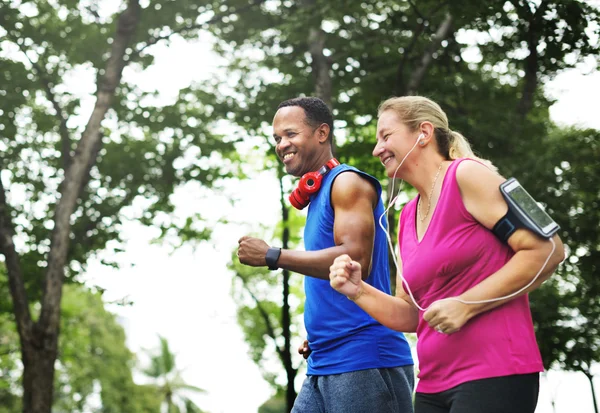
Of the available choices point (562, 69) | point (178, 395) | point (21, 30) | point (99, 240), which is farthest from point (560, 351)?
point (178, 395)

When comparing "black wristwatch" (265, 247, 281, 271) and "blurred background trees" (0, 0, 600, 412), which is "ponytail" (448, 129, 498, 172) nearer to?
"black wristwatch" (265, 247, 281, 271)

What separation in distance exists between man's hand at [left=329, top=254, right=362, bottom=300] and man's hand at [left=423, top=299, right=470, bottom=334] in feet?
1.06

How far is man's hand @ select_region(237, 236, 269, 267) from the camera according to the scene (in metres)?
3.54

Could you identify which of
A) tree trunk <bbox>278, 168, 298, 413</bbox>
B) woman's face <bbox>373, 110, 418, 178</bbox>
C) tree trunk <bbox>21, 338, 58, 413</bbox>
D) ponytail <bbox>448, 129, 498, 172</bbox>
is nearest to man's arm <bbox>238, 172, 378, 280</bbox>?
woman's face <bbox>373, 110, 418, 178</bbox>

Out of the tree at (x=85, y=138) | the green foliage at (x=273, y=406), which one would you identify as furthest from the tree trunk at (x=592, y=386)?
the green foliage at (x=273, y=406)

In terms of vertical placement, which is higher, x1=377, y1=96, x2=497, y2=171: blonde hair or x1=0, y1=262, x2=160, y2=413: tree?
x1=0, y1=262, x2=160, y2=413: tree

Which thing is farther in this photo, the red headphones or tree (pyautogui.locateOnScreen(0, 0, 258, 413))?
tree (pyautogui.locateOnScreen(0, 0, 258, 413))

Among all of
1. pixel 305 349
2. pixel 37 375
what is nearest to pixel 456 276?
pixel 305 349

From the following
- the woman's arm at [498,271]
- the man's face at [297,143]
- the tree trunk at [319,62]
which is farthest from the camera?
the tree trunk at [319,62]

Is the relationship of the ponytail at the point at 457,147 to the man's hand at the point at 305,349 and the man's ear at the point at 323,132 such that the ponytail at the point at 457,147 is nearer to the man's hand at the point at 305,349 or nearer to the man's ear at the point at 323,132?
the man's ear at the point at 323,132

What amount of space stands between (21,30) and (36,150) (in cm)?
244

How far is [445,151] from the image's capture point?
306cm

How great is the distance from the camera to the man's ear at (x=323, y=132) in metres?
4.06

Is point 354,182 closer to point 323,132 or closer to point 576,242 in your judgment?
point 323,132
